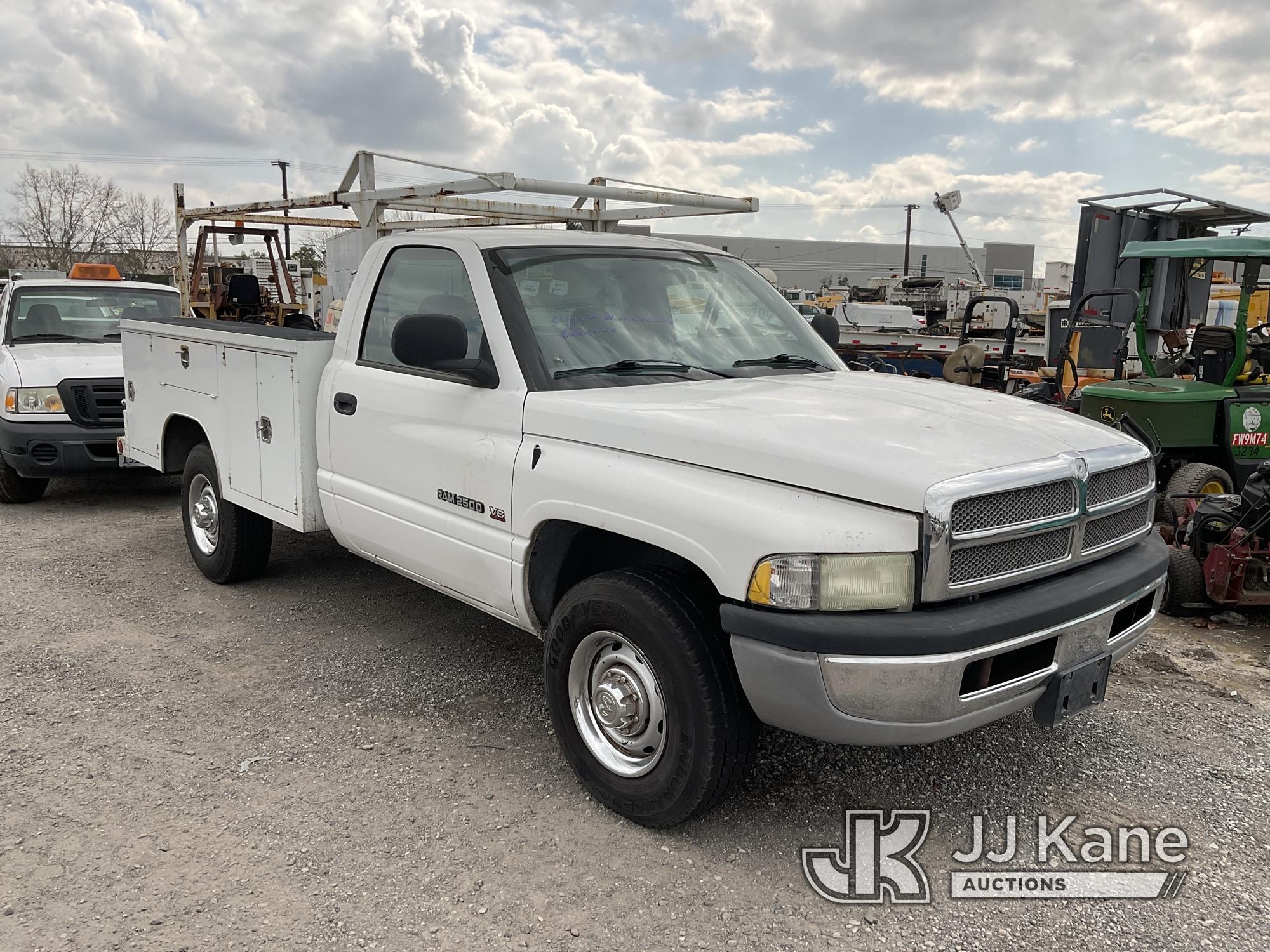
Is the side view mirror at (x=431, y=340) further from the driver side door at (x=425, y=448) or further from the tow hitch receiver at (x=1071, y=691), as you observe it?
the tow hitch receiver at (x=1071, y=691)

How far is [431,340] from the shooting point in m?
3.54

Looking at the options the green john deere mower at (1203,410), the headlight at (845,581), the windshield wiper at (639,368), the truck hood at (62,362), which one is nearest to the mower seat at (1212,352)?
the green john deere mower at (1203,410)

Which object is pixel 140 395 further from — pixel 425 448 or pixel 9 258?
pixel 9 258

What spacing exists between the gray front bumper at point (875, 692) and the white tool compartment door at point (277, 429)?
2820 millimetres

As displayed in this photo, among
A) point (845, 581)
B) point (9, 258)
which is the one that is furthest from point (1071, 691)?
point (9, 258)

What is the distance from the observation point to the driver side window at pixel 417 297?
12.8 feet

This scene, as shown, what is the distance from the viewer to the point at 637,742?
10.7ft

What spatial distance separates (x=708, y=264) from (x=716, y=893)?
273cm

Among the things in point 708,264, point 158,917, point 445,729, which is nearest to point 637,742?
point 445,729

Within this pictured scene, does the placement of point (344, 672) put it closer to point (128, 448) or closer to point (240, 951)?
point (240, 951)

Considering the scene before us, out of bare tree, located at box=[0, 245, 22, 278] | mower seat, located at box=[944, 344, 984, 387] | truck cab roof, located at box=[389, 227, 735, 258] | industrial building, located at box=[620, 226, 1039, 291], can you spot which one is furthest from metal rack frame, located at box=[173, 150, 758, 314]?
industrial building, located at box=[620, 226, 1039, 291]

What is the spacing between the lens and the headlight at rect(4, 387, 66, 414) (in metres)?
7.74

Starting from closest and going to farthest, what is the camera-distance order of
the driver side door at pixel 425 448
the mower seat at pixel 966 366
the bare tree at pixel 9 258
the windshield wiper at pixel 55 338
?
the driver side door at pixel 425 448 → the windshield wiper at pixel 55 338 → the mower seat at pixel 966 366 → the bare tree at pixel 9 258

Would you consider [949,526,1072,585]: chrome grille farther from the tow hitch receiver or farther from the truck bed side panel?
the truck bed side panel
